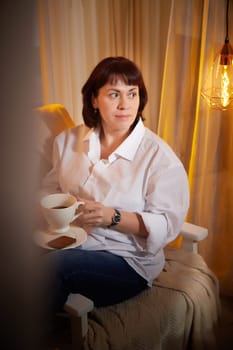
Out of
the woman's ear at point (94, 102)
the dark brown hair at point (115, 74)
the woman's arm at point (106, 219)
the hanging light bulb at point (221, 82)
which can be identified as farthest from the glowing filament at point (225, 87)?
the woman's arm at point (106, 219)

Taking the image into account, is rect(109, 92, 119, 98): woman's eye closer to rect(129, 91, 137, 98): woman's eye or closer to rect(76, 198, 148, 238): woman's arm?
rect(129, 91, 137, 98): woman's eye

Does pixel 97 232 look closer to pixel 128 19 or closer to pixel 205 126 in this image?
pixel 205 126

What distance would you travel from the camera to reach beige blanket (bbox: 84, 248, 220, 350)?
0.92m

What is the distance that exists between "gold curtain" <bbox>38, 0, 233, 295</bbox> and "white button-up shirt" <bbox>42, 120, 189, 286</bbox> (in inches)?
9.2

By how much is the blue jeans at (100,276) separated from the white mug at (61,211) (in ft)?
0.21

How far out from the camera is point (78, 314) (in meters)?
0.85

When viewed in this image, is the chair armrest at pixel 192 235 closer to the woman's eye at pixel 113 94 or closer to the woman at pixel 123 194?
the woman at pixel 123 194

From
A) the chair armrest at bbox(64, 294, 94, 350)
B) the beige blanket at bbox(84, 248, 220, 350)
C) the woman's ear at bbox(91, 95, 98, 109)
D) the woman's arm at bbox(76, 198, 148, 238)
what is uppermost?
the woman's ear at bbox(91, 95, 98, 109)

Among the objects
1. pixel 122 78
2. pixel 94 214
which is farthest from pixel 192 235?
pixel 122 78

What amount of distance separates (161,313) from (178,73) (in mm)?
760

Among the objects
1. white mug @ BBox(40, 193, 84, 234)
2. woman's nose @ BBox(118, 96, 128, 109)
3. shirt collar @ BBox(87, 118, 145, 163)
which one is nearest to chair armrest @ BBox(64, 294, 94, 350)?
white mug @ BBox(40, 193, 84, 234)

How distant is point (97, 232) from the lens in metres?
1.01

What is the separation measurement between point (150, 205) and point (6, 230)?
79 cm

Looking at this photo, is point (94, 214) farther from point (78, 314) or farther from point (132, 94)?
point (132, 94)
